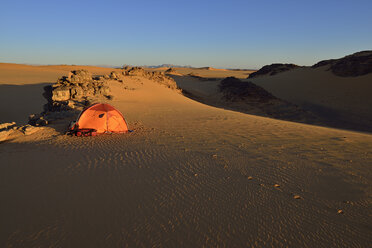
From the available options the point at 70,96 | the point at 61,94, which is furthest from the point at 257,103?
the point at 61,94

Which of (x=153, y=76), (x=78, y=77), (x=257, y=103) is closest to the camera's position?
(x=78, y=77)

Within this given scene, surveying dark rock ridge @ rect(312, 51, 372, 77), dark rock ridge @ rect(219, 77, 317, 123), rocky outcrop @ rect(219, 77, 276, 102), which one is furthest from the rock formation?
dark rock ridge @ rect(312, 51, 372, 77)

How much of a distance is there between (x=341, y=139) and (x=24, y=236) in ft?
28.4

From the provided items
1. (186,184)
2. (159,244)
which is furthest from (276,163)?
(159,244)

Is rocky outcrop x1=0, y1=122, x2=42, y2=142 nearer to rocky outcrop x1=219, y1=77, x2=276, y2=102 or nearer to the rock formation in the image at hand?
the rock formation

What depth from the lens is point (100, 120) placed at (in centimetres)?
796

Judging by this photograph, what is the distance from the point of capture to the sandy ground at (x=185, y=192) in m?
2.98

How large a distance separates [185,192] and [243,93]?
21.2 meters

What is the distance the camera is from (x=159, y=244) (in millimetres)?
2846

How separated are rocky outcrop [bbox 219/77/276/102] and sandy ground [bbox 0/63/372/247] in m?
16.1

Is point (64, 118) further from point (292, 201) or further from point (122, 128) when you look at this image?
point (292, 201)

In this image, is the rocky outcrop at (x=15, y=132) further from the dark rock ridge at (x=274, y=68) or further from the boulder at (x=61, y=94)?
the dark rock ridge at (x=274, y=68)

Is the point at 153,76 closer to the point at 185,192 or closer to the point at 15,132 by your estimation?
the point at 15,132

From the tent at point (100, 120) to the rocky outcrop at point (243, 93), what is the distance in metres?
16.8
